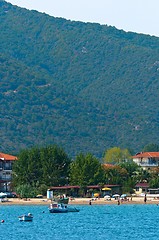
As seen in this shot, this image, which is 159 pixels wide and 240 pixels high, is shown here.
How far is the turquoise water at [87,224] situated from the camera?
101 meters

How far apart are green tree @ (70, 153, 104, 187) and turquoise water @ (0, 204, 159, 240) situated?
13.9m

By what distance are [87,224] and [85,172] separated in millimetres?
54474

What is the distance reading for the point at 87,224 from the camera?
388 ft

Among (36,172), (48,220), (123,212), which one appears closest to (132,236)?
(48,220)

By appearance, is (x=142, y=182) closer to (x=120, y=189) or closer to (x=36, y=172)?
(x=120, y=189)

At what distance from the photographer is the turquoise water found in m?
101

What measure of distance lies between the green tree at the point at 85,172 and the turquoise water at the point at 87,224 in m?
13.9

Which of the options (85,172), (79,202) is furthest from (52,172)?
(79,202)

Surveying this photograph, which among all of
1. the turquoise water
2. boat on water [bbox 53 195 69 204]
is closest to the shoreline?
the turquoise water

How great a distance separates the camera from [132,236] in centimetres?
10006

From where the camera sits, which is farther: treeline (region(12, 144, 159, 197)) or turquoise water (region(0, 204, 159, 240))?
treeline (region(12, 144, 159, 197))

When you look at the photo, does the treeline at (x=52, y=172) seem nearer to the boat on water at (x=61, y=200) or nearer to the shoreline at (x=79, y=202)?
the shoreline at (x=79, y=202)

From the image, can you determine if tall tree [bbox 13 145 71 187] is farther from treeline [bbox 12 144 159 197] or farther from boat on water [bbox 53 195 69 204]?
boat on water [bbox 53 195 69 204]

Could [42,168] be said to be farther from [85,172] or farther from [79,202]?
[79,202]
